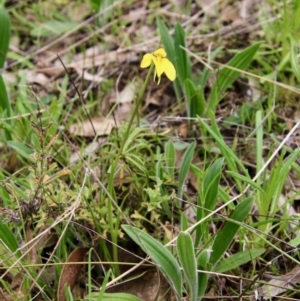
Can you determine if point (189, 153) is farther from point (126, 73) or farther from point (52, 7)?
point (52, 7)

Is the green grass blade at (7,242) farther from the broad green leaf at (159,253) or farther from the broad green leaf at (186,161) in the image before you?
the broad green leaf at (186,161)

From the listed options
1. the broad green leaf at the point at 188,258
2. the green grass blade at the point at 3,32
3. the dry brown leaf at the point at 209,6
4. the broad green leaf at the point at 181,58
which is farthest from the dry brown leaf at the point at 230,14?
the broad green leaf at the point at 188,258

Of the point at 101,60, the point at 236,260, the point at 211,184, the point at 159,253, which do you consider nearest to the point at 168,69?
the point at 211,184

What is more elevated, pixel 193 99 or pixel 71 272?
pixel 193 99

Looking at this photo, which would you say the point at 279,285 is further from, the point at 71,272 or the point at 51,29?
the point at 51,29

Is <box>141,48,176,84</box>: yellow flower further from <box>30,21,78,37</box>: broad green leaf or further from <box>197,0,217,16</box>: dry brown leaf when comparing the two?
<box>30,21,78,37</box>: broad green leaf

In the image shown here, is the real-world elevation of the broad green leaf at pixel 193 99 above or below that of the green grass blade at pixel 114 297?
above
